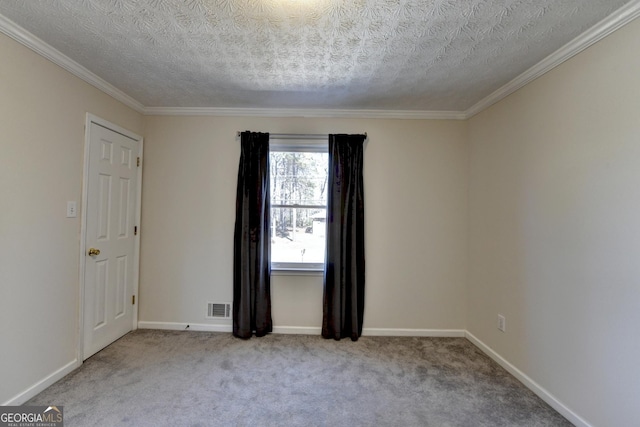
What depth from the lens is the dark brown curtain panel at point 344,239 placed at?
2.81 m

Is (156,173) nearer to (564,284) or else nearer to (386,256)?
(386,256)

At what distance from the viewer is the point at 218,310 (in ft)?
9.64

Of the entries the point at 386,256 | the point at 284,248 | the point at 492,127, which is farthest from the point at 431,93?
the point at 284,248

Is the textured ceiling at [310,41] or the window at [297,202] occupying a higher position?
the textured ceiling at [310,41]

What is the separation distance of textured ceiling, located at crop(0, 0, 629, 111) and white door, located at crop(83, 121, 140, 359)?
0.63 m

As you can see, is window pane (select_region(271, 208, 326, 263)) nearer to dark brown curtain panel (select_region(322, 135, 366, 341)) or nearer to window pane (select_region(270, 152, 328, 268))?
window pane (select_region(270, 152, 328, 268))

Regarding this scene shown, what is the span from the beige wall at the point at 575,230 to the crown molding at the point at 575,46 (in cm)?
5

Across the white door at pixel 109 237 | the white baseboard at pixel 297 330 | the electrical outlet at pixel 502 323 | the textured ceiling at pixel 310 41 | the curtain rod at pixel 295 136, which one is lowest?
the white baseboard at pixel 297 330

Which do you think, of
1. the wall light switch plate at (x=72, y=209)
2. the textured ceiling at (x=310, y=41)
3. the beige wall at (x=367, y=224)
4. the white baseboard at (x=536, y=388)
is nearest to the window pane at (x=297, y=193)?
the beige wall at (x=367, y=224)

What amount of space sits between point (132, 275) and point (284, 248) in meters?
1.65

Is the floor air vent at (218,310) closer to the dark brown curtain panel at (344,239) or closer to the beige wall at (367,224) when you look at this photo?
the beige wall at (367,224)

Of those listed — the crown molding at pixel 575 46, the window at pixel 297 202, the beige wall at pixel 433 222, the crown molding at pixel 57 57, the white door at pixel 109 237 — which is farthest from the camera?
the window at pixel 297 202

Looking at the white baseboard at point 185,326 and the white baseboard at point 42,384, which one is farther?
the white baseboard at point 185,326

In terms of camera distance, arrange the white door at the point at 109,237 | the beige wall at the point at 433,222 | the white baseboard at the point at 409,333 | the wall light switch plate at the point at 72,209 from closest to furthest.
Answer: the beige wall at the point at 433,222, the wall light switch plate at the point at 72,209, the white door at the point at 109,237, the white baseboard at the point at 409,333
